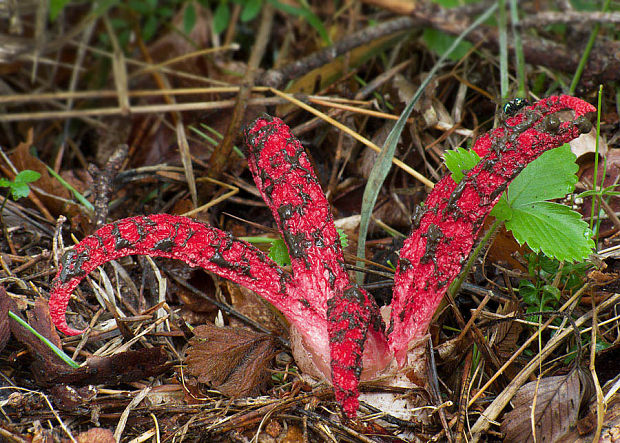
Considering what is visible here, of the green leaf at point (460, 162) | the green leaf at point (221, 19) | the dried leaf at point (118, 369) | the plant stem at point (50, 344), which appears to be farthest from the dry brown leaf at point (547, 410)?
the green leaf at point (221, 19)

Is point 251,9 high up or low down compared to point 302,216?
up

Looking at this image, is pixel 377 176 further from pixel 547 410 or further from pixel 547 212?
pixel 547 410

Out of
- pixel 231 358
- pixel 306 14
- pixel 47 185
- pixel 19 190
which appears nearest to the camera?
pixel 231 358

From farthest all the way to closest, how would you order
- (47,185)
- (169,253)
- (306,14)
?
(306,14)
(47,185)
(169,253)

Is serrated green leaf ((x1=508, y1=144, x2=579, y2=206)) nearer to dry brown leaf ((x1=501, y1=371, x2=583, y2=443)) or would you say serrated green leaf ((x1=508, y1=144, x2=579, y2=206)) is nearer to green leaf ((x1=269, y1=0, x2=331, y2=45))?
dry brown leaf ((x1=501, y1=371, x2=583, y2=443))

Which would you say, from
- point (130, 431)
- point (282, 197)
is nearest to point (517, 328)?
point (282, 197)

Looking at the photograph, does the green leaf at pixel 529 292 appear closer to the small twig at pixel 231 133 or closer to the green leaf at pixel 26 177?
the small twig at pixel 231 133

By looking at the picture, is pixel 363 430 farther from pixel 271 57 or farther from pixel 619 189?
pixel 271 57

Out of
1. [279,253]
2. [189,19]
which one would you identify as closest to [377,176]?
[279,253]
